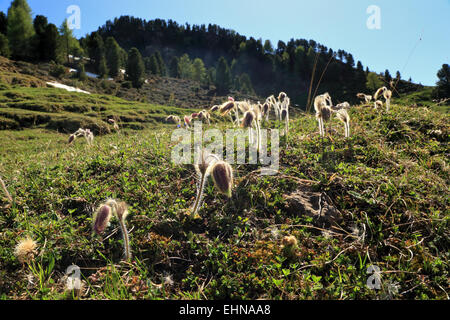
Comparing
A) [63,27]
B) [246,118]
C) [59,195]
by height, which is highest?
[63,27]

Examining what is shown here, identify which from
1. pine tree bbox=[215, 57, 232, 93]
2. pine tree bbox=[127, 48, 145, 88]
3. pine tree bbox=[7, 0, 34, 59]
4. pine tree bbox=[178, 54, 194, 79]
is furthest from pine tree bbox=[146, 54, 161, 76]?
pine tree bbox=[7, 0, 34, 59]

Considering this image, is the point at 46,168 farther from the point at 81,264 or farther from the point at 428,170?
the point at 428,170

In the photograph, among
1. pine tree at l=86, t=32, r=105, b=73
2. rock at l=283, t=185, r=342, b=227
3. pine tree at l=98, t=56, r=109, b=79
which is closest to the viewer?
rock at l=283, t=185, r=342, b=227

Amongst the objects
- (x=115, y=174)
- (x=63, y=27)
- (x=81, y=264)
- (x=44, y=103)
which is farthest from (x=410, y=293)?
(x=63, y=27)

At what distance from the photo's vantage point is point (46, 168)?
11.4ft

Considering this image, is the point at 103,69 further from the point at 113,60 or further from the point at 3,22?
the point at 3,22

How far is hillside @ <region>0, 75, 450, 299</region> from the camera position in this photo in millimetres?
1828

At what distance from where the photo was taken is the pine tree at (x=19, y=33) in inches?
1829

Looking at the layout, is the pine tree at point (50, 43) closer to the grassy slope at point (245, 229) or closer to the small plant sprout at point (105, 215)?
the grassy slope at point (245, 229)

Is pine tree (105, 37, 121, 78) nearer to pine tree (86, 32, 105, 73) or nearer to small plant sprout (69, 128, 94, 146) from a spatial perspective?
pine tree (86, 32, 105, 73)

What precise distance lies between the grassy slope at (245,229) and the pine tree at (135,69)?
52853 millimetres

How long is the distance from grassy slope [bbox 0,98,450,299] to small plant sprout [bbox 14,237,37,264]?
0.06m

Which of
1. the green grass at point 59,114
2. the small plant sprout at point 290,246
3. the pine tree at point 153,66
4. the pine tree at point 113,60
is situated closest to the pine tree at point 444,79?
the green grass at point 59,114

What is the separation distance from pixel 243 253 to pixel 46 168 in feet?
9.51
